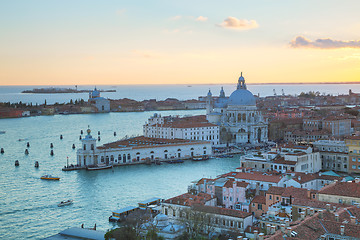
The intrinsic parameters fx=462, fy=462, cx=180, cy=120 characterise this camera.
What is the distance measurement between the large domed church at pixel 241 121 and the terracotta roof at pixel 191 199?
25.1m

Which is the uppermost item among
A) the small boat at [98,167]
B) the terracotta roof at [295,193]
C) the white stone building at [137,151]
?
the terracotta roof at [295,193]

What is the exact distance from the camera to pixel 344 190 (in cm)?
1304

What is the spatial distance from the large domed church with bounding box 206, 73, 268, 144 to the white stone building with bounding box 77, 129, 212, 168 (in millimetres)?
7642

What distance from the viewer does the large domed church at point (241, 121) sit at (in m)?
39.8

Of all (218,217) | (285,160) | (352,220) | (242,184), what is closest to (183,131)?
(285,160)

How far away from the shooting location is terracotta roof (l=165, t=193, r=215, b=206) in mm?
13577

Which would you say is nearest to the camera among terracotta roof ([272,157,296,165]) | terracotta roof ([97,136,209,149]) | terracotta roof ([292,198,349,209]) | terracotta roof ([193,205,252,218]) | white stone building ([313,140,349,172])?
terracotta roof ([292,198,349,209])

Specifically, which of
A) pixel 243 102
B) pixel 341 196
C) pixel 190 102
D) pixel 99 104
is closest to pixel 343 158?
pixel 341 196

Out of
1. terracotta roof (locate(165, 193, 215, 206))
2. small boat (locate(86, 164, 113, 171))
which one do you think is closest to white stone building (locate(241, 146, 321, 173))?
terracotta roof (locate(165, 193, 215, 206))

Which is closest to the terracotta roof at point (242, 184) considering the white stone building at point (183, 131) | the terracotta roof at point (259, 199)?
the terracotta roof at point (259, 199)

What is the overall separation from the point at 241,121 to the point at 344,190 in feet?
91.8

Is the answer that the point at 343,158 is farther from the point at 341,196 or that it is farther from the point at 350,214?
the point at 350,214

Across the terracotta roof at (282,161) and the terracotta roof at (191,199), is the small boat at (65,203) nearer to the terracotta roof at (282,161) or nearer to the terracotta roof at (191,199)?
the terracotta roof at (191,199)

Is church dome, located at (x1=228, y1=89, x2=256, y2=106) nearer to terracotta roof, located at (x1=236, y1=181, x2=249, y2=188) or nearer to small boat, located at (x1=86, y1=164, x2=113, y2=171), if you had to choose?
small boat, located at (x1=86, y1=164, x2=113, y2=171)
